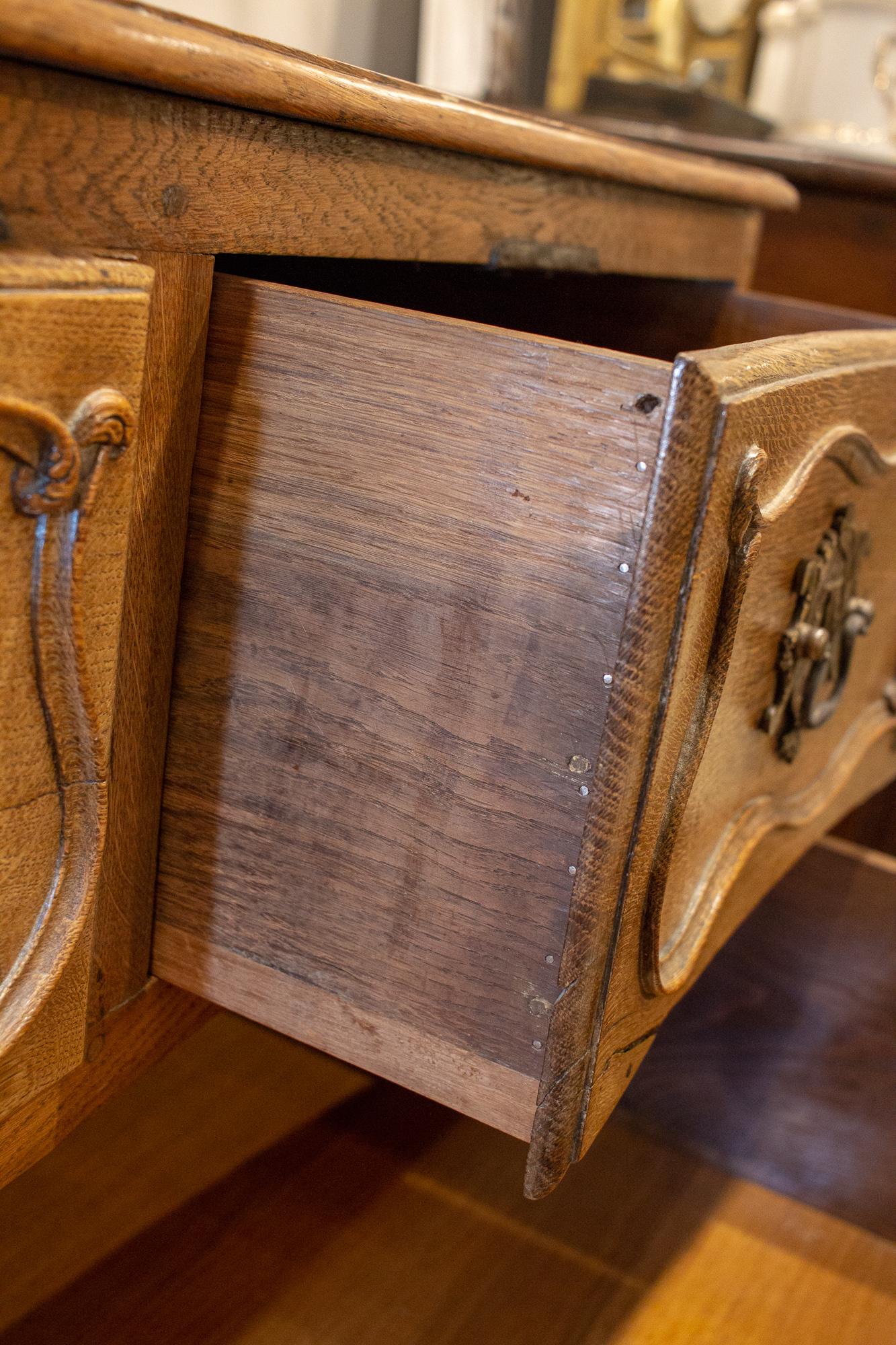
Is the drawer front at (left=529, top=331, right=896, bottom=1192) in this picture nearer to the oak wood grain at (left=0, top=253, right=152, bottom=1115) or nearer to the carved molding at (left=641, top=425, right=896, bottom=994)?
the carved molding at (left=641, top=425, right=896, bottom=994)

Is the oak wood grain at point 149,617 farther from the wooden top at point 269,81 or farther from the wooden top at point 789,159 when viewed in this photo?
the wooden top at point 789,159

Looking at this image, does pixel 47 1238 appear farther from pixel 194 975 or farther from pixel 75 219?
pixel 75 219

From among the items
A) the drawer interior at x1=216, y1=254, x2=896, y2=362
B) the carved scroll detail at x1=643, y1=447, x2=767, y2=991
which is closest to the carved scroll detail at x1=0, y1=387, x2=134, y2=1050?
the carved scroll detail at x1=643, y1=447, x2=767, y2=991

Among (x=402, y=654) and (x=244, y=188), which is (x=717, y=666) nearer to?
(x=402, y=654)

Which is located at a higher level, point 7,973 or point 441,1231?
point 7,973

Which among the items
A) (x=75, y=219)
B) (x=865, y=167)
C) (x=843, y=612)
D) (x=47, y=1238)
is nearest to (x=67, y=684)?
(x=75, y=219)

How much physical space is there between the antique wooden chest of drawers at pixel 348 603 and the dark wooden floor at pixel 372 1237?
296 mm

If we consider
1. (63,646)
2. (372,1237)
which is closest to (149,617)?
(63,646)

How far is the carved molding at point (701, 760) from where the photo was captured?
0.47 meters

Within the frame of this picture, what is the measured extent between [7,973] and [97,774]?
80 millimetres

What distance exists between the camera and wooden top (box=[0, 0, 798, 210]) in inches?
14.7

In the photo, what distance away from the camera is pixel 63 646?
44cm

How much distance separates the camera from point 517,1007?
19.6 inches

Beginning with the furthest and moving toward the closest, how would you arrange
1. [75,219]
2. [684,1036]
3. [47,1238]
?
[684,1036], [47,1238], [75,219]
